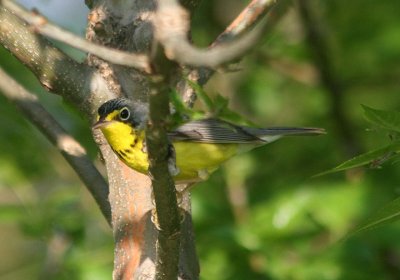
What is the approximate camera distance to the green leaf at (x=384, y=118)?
9.12 ft

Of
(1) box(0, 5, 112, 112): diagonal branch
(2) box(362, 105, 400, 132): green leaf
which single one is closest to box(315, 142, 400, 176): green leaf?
(2) box(362, 105, 400, 132): green leaf

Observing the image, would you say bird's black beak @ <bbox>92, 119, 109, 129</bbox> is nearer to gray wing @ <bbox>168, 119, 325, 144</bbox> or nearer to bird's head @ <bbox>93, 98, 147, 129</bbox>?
bird's head @ <bbox>93, 98, 147, 129</bbox>

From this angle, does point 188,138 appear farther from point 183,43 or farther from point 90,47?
point 183,43

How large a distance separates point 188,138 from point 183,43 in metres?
2.62

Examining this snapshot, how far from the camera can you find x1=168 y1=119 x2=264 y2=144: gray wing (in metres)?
4.50

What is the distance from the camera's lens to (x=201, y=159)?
15.1 feet

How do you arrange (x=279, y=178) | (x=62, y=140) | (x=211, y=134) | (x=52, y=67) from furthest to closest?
(x=279, y=178), (x=211, y=134), (x=62, y=140), (x=52, y=67)

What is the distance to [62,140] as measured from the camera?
413 centimetres

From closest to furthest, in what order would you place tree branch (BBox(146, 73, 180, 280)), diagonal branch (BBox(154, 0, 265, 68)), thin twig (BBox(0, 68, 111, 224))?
diagonal branch (BBox(154, 0, 265, 68)), tree branch (BBox(146, 73, 180, 280)), thin twig (BBox(0, 68, 111, 224))

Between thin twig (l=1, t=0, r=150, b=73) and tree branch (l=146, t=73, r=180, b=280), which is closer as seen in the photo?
thin twig (l=1, t=0, r=150, b=73)

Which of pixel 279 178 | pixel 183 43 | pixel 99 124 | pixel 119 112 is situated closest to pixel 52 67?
pixel 99 124

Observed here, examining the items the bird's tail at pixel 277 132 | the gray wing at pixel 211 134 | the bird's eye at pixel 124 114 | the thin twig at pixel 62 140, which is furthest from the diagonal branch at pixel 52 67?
the bird's tail at pixel 277 132

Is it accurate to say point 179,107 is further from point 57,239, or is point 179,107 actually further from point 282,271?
point 57,239

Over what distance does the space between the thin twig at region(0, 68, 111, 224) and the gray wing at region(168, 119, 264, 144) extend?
595 mm
